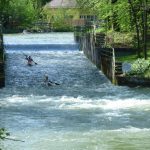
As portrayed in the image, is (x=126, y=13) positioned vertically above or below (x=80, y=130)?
above

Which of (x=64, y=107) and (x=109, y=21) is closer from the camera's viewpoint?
(x=64, y=107)

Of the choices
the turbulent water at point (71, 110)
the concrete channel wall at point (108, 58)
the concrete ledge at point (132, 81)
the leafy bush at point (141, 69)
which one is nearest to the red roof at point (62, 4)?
the concrete channel wall at point (108, 58)

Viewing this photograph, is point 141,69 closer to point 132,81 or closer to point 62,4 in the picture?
point 132,81

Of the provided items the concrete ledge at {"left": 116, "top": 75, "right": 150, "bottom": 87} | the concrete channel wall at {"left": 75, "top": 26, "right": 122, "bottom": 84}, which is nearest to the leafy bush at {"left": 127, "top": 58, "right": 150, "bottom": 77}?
the concrete ledge at {"left": 116, "top": 75, "right": 150, "bottom": 87}

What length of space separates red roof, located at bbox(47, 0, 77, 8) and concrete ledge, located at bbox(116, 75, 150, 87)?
9104cm

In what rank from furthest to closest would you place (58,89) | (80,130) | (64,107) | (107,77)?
1. (107,77)
2. (58,89)
3. (64,107)
4. (80,130)

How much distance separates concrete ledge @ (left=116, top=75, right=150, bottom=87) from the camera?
131 feet

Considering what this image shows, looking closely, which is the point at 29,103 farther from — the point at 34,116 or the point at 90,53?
the point at 90,53

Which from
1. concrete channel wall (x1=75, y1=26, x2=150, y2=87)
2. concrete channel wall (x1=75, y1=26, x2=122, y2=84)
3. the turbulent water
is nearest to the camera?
the turbulent water

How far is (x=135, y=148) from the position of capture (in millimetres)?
24297

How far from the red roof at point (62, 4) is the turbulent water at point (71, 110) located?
7928 centimetres

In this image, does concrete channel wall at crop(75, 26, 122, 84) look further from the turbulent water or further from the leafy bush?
the leafy bush

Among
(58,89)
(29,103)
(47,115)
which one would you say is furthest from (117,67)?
(47,115)

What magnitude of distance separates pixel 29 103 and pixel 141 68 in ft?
31.7
